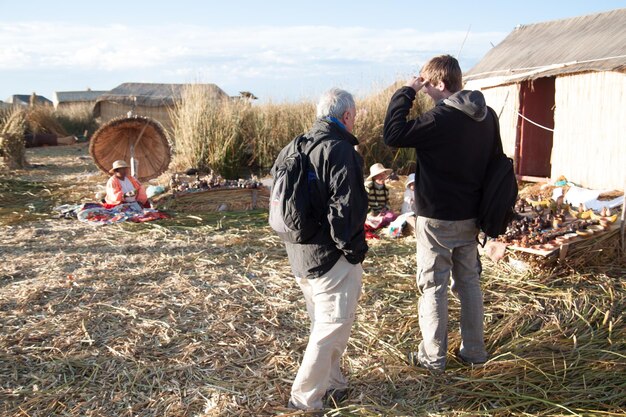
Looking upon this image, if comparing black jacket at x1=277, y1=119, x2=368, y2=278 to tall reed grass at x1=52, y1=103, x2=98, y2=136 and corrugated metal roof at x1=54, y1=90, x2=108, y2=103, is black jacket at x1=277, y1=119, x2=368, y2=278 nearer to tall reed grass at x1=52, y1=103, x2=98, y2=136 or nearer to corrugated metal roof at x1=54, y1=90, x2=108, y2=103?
tall reed grass at x1=52, y1=103, x2=98, y2=136

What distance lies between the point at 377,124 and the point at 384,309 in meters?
8.61

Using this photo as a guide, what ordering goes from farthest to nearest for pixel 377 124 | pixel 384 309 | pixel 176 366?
pixel 377 124, pixel 384 309, pixel 176 366

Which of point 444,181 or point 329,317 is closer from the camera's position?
point 329,317

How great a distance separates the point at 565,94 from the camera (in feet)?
29.9

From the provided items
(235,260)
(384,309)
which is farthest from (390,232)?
(384,309)

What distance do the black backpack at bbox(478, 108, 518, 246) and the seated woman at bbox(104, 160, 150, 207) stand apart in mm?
6126

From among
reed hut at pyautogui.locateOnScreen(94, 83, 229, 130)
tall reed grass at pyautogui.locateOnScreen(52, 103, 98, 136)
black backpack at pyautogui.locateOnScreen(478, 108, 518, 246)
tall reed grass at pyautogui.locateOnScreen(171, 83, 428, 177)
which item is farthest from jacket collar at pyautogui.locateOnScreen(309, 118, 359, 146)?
tall reed grass at pyautogui.locateOnScreen(52, 103, 98, 136)

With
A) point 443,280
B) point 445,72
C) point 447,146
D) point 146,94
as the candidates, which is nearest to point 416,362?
point 443,280

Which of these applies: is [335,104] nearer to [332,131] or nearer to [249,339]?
[332,131]

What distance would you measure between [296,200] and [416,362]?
4.81 feet

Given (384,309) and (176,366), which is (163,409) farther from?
(384,309)

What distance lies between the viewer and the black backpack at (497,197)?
314 centimetres

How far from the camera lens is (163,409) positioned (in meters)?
3.13

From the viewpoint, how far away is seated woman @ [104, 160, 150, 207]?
323 inches
